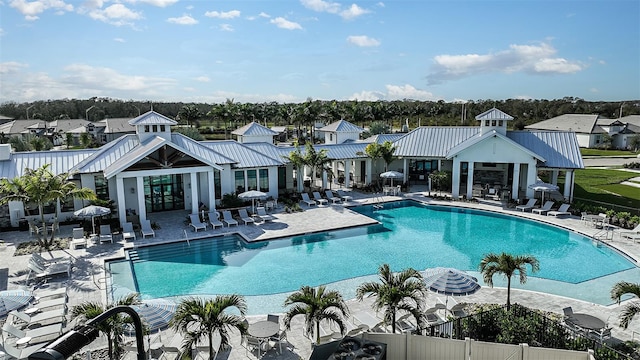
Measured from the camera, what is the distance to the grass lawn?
1193 inches

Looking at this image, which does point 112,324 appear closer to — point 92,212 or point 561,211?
point 92,212

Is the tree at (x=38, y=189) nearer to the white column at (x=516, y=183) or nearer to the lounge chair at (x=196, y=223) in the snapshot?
the lounge chair at (x=196, y=223)

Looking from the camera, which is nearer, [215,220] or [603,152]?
[215,220]

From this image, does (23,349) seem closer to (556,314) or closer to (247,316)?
(247,316)

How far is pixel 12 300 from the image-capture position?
12930 mm

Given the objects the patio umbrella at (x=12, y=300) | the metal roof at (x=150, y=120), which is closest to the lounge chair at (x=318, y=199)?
the metal roof at (x=150, y=120)

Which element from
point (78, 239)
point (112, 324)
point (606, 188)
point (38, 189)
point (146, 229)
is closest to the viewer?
point (112, 324)

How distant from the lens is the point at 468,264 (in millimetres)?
19781

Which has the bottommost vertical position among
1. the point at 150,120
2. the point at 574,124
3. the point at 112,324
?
the point at 112,324

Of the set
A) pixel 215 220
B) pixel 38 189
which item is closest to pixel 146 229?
pixel 215 220

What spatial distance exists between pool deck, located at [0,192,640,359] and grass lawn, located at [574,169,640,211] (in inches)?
282

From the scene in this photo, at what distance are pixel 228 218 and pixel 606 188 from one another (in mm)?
29425

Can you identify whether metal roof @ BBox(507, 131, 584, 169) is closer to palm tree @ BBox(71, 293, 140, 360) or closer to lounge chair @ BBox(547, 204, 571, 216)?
lounge chair @ BBox(547, 204, 571, 216)

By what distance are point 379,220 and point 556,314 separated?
13.8 metres
